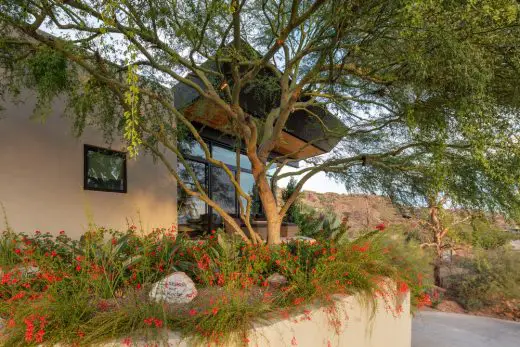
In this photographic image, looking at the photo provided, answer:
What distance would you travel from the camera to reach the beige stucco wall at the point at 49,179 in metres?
5.66

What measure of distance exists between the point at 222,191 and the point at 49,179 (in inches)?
185

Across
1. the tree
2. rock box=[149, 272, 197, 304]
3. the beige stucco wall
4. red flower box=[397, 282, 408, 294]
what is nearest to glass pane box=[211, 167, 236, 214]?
the beige stucco wall

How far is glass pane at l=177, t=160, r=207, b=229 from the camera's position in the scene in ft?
29.5

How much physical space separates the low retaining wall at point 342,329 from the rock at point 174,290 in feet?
1.89

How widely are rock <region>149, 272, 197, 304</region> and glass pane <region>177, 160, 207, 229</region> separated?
591 centimetres

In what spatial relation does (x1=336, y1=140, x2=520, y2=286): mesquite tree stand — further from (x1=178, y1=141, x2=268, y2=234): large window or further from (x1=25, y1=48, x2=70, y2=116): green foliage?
(x1=25, y1=48, x2=70, y2=116): green foliage

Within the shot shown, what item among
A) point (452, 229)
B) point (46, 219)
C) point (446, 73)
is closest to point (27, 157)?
point (46, 219)

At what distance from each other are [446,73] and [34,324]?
13.0 feet

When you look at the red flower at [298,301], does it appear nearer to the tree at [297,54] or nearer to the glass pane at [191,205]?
the tree at [297,54]

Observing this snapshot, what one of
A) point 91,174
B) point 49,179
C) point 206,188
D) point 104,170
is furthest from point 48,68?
point 206,188

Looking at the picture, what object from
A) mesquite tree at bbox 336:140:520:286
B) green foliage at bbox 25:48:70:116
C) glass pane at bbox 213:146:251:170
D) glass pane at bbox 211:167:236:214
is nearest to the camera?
mesquite tree at bbox 336:140:520:286

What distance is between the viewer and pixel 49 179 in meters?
6.18

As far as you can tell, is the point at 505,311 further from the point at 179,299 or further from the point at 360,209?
the point at 360,209

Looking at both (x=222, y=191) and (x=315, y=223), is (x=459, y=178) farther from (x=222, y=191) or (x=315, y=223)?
(x=222, y=191)
